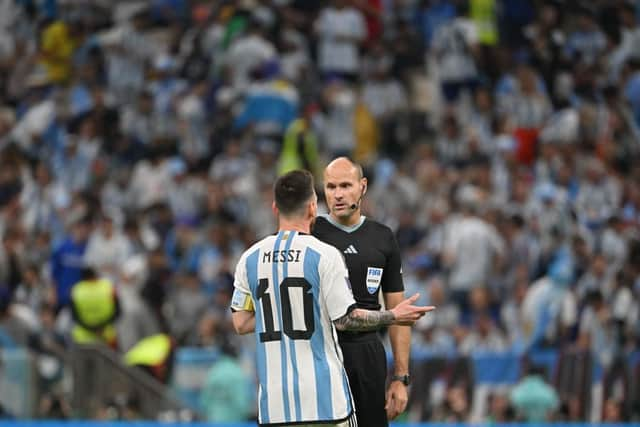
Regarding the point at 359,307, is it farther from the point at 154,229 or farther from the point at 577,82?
the point at 577,82

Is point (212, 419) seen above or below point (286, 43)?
below

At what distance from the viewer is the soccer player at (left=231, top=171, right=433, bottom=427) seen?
7.35 metres

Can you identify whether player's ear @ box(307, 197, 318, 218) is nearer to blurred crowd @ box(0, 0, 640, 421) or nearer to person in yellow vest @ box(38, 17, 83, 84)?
blurred crowd @ box(0, 0, 640, 421)

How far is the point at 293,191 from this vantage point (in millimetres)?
7414

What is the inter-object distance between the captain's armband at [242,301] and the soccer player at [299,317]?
0.12 meters

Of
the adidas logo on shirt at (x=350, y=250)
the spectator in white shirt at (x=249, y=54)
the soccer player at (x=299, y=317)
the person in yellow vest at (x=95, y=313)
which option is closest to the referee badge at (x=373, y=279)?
the adidas logo on shirt at (x=350, y=250)

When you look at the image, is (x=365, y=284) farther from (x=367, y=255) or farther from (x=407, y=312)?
(x=407, y=312)

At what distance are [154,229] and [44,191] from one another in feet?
6.53

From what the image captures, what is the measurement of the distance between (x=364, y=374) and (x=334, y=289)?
32.1 inches

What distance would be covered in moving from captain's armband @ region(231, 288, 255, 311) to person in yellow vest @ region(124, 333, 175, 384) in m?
7.39

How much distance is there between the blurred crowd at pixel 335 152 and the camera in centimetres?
1622

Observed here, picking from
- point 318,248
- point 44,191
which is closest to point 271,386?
point 318,248

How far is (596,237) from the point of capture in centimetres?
1700

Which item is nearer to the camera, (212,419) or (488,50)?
(212,419)
